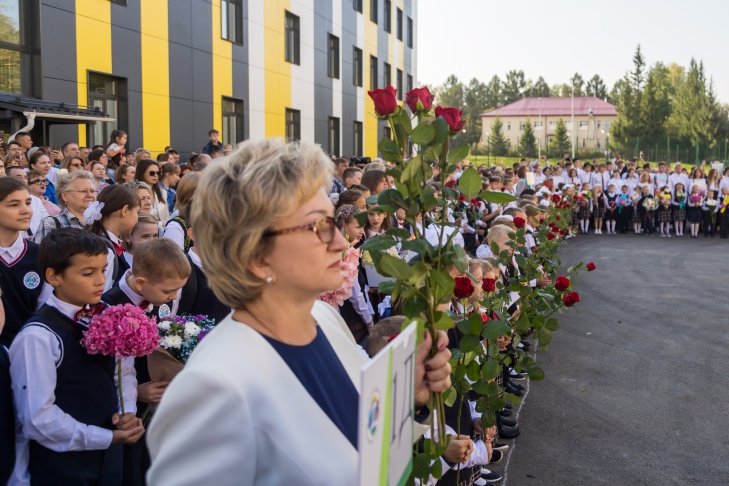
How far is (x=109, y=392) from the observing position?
342 cm

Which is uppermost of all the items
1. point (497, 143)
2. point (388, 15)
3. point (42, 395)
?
point (388, 15)

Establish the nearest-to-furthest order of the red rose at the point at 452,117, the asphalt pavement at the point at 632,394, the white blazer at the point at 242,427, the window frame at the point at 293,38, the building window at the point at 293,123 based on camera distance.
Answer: the white blazer at the point at 242,427
the red rose at the point at 452,117
the asphalt pavement at the point at 632,394
the window frame at the point at 293,38
the building window at the point at 293,123

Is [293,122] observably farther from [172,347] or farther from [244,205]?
[244,205]

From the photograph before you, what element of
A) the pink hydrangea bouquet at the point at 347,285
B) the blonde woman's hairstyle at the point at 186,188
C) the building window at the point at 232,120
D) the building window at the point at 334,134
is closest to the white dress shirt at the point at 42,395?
the pink hydrangea bouquet at the point at 347,285

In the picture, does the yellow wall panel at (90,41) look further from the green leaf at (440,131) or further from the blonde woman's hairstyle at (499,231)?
the green leaf at (440,131)

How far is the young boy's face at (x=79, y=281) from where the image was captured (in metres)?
3.43

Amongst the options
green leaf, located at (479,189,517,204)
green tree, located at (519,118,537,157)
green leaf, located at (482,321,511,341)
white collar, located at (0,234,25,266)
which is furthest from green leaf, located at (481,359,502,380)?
green tree, located at (519,118,537,157)

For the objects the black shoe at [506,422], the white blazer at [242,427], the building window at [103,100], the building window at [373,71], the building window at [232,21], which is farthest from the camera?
the building window at [373,71]

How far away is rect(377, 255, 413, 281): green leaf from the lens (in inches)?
85.4

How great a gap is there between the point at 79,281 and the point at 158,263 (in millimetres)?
507

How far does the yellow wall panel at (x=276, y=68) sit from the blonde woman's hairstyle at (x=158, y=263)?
1812 cm

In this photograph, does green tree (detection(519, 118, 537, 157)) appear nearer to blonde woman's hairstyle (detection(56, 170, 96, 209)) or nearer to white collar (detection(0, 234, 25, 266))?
blonde woman's hairstyle (detection(56, 170, 96, 209))

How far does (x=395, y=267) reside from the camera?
2.18m

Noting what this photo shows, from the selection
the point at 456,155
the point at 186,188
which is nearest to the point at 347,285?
the point at 186,188
